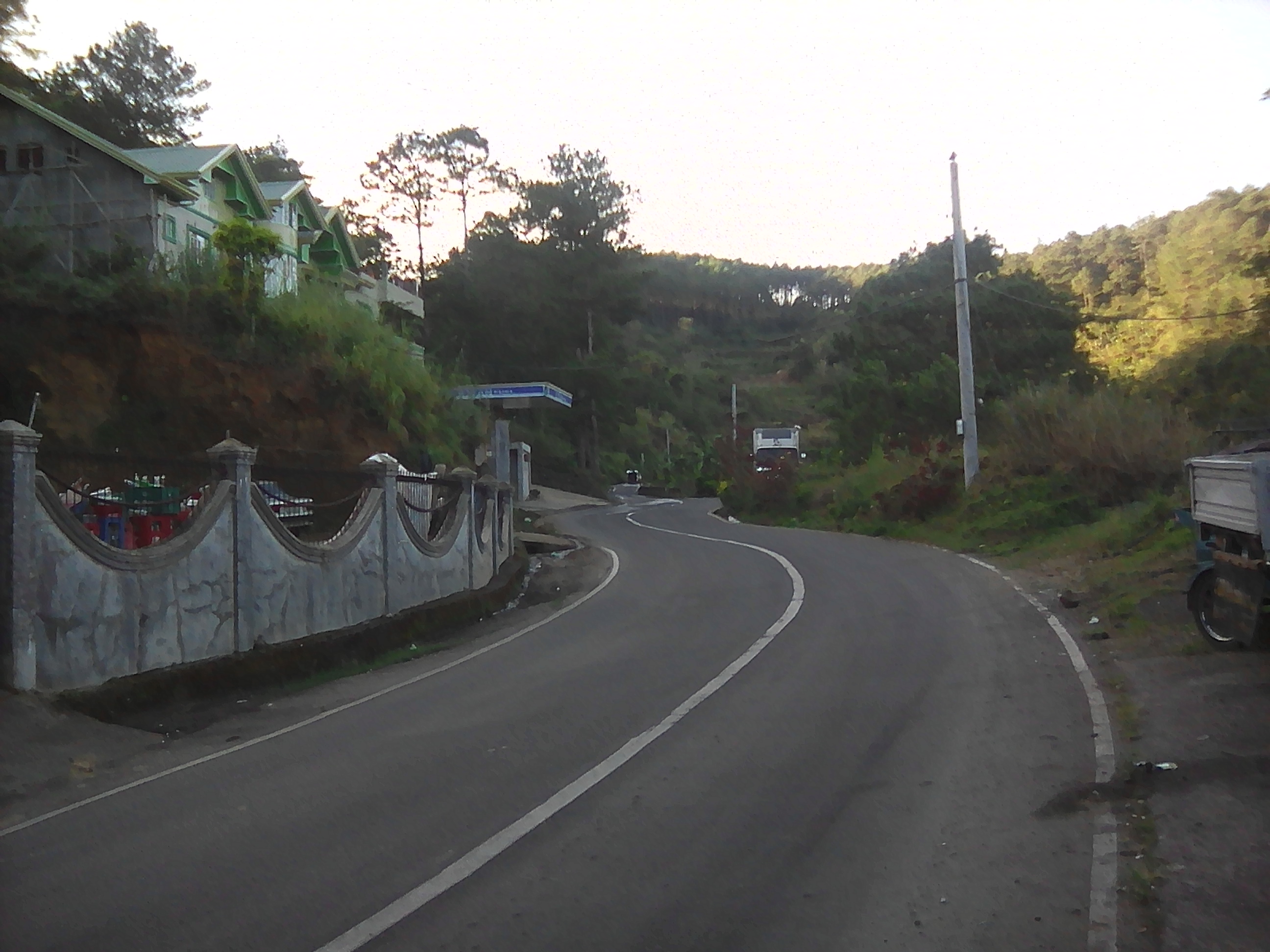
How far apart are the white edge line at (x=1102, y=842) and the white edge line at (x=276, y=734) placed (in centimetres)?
621

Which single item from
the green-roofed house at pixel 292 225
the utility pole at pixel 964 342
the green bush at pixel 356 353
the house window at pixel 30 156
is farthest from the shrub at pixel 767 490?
the house window at pixel 30 156

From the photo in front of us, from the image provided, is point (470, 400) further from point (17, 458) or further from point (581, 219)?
point (17, 458)

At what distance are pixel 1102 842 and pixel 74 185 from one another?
31.8 metres

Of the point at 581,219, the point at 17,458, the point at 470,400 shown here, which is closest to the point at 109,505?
the point at 17,458

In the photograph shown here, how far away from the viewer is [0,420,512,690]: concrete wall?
902 cm

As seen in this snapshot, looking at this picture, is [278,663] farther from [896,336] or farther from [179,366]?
[896,336]

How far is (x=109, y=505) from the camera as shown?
35.1 ft

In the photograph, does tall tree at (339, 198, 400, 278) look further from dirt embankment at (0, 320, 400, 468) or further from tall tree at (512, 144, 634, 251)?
dirt embankment at (0, 320, 400, 468)

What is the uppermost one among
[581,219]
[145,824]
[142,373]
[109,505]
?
[581,219]

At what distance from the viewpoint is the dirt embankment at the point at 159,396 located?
2414 centimetres

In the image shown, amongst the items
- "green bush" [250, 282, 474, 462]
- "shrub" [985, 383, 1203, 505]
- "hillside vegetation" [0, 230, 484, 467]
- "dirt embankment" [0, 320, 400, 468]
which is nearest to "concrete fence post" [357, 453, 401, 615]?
"dirt embankment" [0, 320, 400, 468]

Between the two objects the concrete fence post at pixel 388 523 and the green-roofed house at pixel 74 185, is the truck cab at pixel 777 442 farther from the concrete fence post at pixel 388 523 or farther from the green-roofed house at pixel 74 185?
the concrete fence post at pixel 388 523

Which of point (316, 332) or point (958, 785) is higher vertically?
point (316, 332)

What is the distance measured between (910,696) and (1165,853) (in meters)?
4.09
